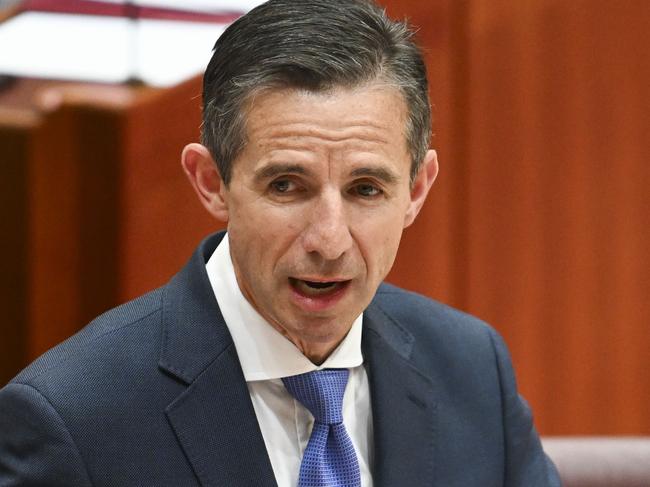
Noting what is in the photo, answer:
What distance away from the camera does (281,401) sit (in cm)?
129

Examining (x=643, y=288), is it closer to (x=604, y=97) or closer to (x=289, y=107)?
(x=604, y=97)

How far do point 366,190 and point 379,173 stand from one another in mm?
26

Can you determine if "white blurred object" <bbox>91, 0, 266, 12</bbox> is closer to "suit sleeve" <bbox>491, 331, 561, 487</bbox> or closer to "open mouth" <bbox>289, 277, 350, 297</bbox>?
"suit sleeve" <bbox>491, 331, 561, 487</bbox>

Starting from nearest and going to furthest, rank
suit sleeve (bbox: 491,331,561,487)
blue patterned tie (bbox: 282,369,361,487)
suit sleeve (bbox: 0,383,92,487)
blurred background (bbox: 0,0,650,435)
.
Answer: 1. suit sleeve (bbox: 0,383,92,487)
2. blue patterned tie (bbox: 282,369,361,487)
3. suit sleeve (bbox: 491,331,561,487)
4. blurred background (bbox: 0,0,650,435)

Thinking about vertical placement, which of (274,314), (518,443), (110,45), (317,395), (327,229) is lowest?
(518,443)

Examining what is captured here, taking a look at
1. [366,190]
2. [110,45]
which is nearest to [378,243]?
[366,190]

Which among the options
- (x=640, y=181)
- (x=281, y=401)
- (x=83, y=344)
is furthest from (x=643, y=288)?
(x=83, y=344)

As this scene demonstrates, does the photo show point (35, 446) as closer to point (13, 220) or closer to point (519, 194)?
point (13, 220)

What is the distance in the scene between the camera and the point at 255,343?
128 cm

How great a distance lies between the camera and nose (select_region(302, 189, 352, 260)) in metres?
1.12

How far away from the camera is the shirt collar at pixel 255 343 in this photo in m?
1.27

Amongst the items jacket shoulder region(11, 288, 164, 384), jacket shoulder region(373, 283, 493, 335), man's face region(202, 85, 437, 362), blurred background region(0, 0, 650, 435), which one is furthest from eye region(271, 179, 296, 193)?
blurred background region(0, 0, 650, 435)

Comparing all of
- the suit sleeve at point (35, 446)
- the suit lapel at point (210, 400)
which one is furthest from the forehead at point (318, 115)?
the suit sleeve at point (35, 446)

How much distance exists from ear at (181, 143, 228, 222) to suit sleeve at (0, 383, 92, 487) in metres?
0.30
